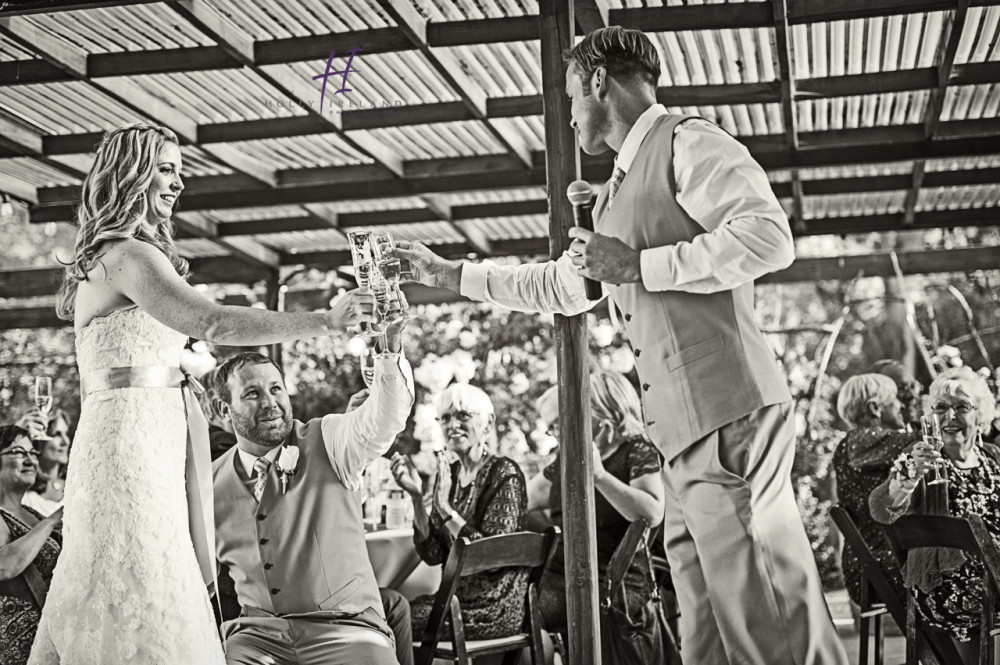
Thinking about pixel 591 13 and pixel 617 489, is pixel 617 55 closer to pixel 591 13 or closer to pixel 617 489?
pixel 617 489

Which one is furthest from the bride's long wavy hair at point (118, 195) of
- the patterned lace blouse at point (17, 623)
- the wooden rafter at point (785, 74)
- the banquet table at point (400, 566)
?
the wooden rafter at point (785, 74)

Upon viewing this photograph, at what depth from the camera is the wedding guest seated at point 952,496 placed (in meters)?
4.84

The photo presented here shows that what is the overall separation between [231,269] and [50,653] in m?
9.47

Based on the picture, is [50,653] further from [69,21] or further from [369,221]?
[369,221]

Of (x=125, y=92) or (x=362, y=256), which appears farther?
(x=125, y=92)

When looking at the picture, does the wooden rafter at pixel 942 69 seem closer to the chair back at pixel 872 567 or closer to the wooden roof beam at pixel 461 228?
the chair back at pixel 872 567

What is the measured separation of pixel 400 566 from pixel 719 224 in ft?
10.9

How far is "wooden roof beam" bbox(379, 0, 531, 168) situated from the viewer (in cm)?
611

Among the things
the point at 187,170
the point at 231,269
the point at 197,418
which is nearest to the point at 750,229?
the point at 197,418

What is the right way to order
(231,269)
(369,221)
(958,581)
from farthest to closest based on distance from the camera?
(231,269)
(369,221)
(958,581)

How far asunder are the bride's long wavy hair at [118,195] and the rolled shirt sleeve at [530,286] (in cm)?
91

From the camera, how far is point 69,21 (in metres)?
6.39

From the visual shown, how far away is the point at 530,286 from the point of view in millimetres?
3453

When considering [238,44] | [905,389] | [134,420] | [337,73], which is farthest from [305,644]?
[905,389]
